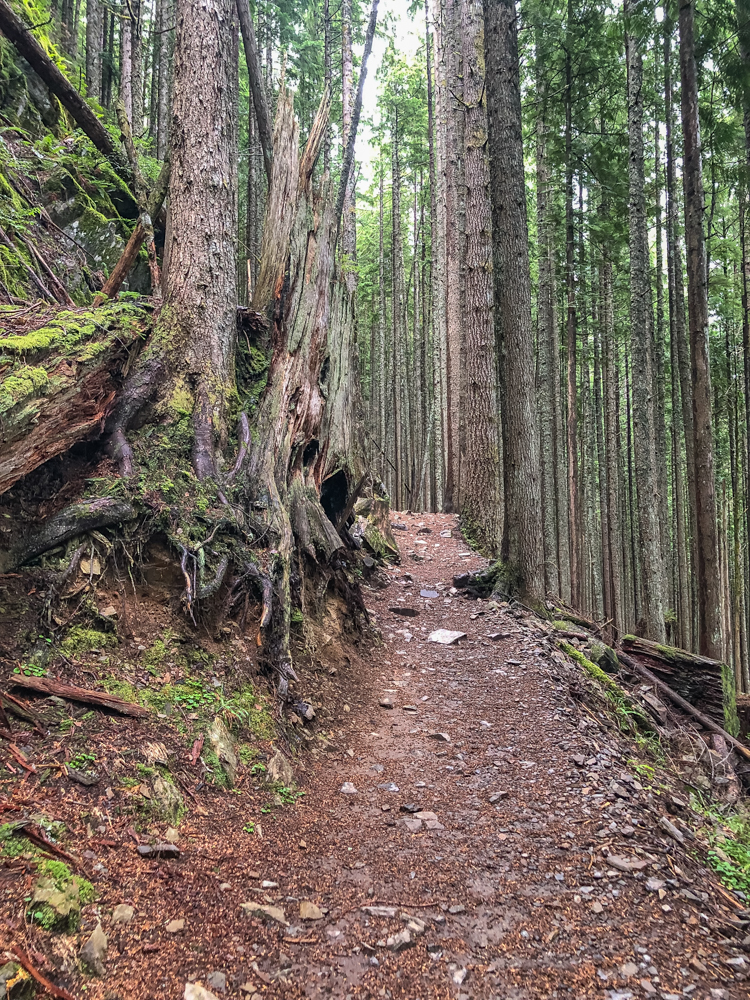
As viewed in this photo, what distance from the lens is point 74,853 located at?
2209mm

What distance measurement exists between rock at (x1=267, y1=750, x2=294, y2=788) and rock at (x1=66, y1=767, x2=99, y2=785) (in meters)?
1.17

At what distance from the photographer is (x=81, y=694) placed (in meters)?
2.95

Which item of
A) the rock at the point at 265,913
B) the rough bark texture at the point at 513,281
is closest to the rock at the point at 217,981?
the rock at the point at 265,913

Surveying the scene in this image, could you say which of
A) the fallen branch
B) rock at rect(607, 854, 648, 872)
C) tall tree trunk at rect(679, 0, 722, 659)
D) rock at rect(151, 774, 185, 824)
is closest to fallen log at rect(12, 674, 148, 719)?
rock at rect(151, 774, 185, 824)

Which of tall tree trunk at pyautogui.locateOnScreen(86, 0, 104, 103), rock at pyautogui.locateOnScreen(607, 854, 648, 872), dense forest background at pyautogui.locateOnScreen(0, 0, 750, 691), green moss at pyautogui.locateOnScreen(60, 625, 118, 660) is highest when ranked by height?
tall tree trunk at pyautogui.locateOnScreen(86, 0, 104, 103)

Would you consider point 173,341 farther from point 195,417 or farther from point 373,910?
point 373,910

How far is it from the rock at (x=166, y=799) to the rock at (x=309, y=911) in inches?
28.9

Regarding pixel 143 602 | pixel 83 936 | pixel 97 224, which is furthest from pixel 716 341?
pixel 83 936

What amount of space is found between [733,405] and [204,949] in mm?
22216

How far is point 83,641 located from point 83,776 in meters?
0.93

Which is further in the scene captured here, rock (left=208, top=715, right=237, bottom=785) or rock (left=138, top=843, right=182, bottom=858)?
rock (left=208, top=715, right=237, bottom=785)

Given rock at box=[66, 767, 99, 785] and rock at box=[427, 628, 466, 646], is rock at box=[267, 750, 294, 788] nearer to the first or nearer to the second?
rock at box=[66, 767, 99, 785]

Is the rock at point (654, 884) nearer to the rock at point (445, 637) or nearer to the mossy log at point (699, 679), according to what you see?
the rock at point (445, 637)

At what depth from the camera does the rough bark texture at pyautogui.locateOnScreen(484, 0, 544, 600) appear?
6.97 meters
